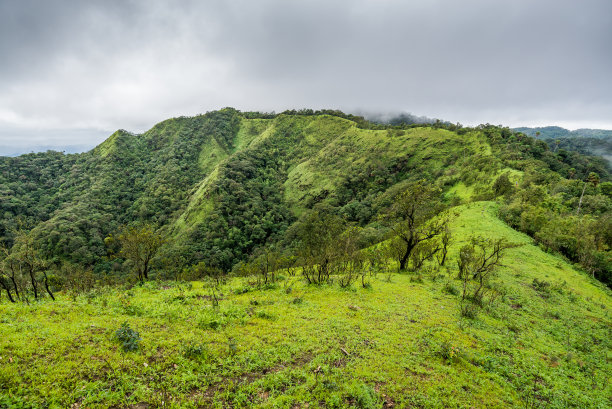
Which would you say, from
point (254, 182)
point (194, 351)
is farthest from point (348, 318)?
point (254, 182)

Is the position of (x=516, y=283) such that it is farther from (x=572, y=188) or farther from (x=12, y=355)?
(x=572, y=188)

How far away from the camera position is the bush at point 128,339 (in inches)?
333

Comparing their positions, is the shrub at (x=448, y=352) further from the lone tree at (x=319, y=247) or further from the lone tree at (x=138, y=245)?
the lone tree at (x=138, y=245)

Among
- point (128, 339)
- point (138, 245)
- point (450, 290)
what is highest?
point (138, 245)

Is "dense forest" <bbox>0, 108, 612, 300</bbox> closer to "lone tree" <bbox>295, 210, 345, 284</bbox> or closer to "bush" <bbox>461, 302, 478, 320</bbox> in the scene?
"lone tree" <bbox>295, 210, 345, 284</bbox>

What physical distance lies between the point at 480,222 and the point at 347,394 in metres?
41.8

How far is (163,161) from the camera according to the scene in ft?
493

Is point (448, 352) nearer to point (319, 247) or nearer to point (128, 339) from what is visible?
point (128, 339)

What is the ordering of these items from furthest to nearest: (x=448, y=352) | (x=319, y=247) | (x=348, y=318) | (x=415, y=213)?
(x=415, y=213) < (x=319, y=247) < (x=348, y=318) < (x=448, y=352)

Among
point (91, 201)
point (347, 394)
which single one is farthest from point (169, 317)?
point (91, 201)

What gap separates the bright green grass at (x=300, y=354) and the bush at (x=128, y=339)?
8.6 inches

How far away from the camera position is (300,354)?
393 inches

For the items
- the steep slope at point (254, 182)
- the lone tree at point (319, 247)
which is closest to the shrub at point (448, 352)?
the lone tree at point (319, 247)

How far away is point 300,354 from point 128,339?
6.47 metres
